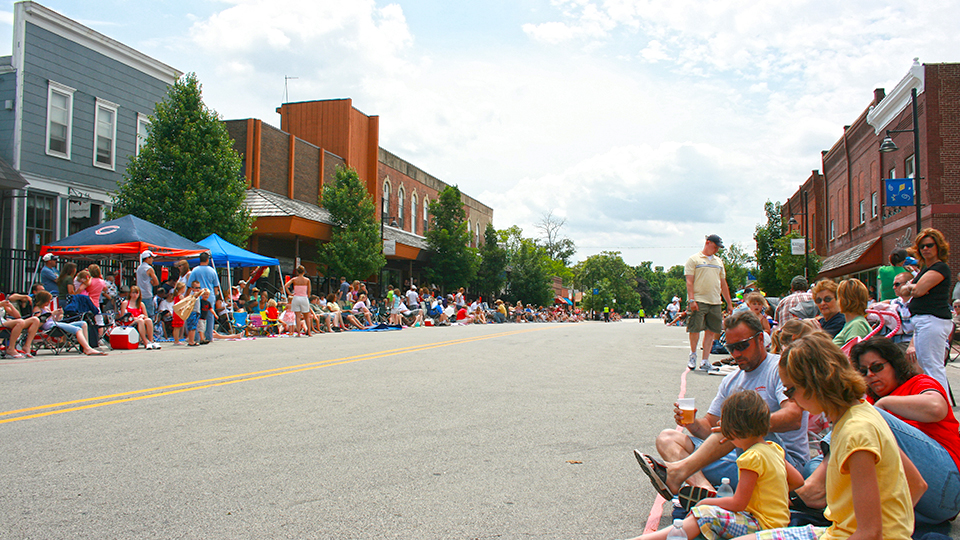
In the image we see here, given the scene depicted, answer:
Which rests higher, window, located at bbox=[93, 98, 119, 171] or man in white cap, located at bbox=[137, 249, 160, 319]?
window, located at bbox=[93, 98, 119, 171]

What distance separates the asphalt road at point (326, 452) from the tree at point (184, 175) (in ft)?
42.0

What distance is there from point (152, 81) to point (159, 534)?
1012 inches

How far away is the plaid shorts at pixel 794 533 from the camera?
2791 mm

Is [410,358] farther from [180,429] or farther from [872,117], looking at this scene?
[872,117]

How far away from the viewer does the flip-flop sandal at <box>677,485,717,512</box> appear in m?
3.60

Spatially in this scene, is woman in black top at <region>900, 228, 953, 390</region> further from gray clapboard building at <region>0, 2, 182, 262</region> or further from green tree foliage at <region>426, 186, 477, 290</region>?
green tree foliage at <region>426, 186, 477, 290</region>

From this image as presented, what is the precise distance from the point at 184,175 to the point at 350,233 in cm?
954

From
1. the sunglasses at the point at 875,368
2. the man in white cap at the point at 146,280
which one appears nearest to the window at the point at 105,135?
the man in white cap at the point at 146,280

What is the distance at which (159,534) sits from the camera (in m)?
3.34

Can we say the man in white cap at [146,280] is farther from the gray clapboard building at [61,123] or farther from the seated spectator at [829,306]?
the seated spectator at [829,306]

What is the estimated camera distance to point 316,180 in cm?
3509

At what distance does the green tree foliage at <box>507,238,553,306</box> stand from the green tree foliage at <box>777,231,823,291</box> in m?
18.0

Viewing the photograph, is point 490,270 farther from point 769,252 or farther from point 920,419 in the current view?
point 920,419

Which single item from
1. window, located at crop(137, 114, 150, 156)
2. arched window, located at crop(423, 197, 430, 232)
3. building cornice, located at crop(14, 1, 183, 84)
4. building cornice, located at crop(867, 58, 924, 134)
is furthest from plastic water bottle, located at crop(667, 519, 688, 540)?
arched window, located at crop(423, 197, 430, 232)
